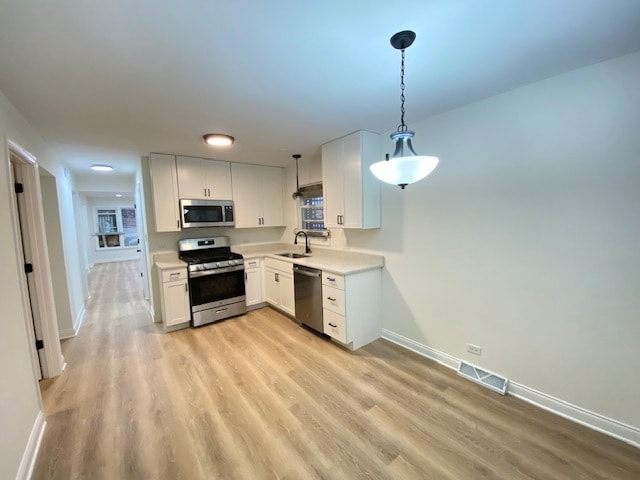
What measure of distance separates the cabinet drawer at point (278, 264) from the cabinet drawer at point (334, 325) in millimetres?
918

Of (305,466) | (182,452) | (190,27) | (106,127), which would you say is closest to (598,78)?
(190,27)

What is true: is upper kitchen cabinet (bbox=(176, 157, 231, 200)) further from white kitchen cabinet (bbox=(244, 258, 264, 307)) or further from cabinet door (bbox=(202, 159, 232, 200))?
white kitchen cabinet (bbox=(244, 258, 264, 307))

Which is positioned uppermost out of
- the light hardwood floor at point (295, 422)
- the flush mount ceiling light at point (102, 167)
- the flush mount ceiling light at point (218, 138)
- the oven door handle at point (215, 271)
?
the flush mount ceiling light at point (102, 167)

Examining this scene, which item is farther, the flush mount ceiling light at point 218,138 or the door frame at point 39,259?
the flush mount ceiling light at point 218,138

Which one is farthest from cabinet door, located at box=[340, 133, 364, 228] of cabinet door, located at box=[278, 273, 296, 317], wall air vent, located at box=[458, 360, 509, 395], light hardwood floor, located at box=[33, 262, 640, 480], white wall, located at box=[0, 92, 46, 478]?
white wall, located at box=[0, 92, 46, 478]

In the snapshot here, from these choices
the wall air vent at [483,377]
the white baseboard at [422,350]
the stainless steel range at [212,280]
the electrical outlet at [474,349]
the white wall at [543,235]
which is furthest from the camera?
the stainless steel range at [212,280]

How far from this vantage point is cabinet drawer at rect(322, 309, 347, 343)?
3028mm

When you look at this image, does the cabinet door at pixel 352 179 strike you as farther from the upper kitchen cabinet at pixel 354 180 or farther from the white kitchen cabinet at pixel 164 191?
the white kitchen cabinet at pixel 164 191

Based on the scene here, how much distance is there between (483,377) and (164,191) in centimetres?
431

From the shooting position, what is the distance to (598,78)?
1782mm

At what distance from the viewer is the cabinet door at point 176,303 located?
11.8 feet

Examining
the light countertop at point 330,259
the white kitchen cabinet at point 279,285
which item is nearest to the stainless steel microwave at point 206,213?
the light countertop at point 330,259

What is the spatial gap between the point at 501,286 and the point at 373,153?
1883mm

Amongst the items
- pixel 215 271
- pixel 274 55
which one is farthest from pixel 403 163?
pixel 215 271
